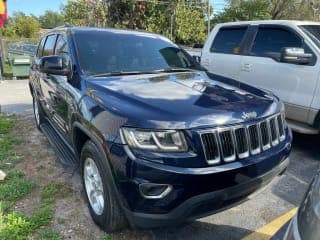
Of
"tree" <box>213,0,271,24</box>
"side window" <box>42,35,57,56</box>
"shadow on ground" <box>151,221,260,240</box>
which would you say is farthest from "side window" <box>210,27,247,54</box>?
Result: "tree" <box>213,0,271,24</box>

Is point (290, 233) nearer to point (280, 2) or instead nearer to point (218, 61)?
point (218, 61)

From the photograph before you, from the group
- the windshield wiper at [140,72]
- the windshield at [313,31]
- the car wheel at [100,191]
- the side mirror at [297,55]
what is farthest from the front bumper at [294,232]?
the windshield at [313,31]

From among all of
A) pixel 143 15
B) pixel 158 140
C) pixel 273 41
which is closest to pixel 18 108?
pixel 273 41

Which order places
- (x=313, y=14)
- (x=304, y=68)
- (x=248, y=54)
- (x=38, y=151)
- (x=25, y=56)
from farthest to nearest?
(x=313, y=14) < (x=25, y=56) < (x=248, y=54) < (x=38, y=151) < (x=304, y=68)

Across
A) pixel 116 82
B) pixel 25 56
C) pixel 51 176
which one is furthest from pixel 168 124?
pixel 25 56

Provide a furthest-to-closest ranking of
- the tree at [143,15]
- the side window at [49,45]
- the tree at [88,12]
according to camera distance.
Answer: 1. the tree at [143,15]
2. the tree at [88,12]
3. the side window at [49,45]

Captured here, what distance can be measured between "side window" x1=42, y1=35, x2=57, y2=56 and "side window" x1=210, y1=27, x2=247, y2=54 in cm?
310

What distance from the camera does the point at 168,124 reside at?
2.53 m

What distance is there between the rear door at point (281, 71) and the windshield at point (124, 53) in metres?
1.63

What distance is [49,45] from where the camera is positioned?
542 cm

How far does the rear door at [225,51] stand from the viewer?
621cm

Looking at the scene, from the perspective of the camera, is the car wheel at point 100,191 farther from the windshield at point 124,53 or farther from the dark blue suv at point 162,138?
the windshield at point 124,53

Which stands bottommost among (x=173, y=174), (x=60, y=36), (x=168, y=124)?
(x=173, y=174)

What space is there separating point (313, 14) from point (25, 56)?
21821 mm
